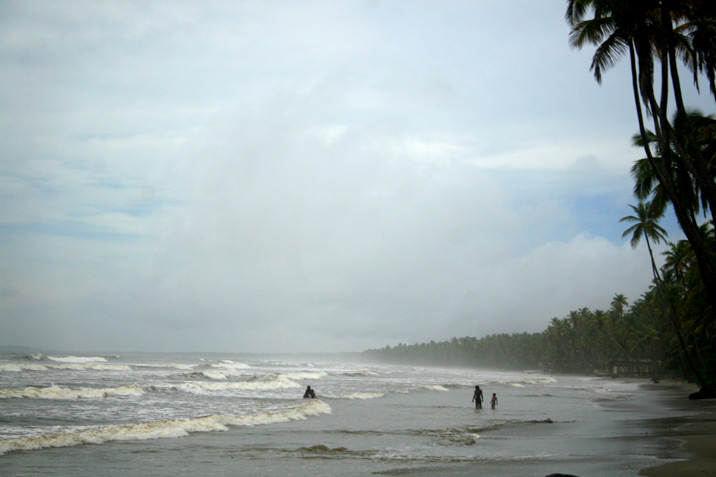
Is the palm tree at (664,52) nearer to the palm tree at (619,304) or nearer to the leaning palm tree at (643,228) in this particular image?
the leaning palm tree at (643,228)

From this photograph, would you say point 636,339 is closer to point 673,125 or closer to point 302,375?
point 302,375

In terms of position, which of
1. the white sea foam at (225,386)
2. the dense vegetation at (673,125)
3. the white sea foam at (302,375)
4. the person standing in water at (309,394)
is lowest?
the white sea foam at (302,375)

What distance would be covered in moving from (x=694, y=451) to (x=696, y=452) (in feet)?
0.62

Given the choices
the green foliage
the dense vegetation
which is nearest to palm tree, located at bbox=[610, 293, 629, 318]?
the green foliage

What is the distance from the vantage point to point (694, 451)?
12898 mm

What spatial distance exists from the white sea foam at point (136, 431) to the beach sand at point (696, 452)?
14224mm

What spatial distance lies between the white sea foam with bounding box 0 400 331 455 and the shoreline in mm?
14216

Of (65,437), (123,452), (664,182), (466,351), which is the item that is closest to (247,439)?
(123,452)

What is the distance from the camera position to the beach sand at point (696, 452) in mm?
10205

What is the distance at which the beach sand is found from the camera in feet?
33.5

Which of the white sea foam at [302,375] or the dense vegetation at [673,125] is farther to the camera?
the white sea foam at [302,375]

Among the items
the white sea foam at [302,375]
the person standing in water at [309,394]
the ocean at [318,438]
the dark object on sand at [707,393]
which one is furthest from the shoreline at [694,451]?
the white sea foam at [302,375]

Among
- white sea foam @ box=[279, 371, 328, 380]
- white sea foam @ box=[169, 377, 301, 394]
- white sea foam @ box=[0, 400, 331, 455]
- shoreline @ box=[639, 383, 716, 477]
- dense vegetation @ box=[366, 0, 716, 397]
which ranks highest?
dense vegetation @ box=[366, 0, 716, 397]

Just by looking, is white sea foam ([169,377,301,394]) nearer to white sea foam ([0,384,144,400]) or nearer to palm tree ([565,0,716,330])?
white sea foam ([0,384,144,400])
